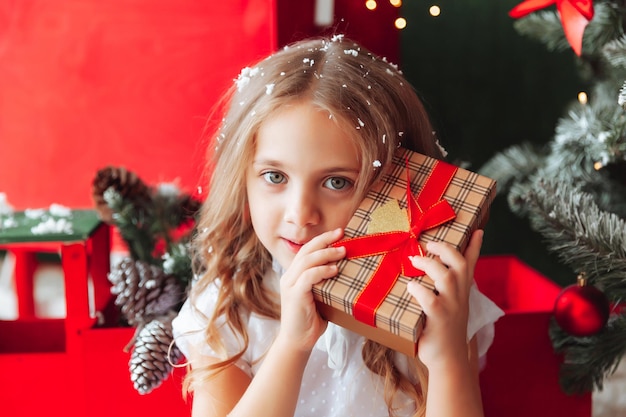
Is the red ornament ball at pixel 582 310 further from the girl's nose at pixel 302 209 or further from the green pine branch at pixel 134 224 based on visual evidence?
the green pine branch at pixel 134 224

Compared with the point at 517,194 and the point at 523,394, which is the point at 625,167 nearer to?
the point at 517,194

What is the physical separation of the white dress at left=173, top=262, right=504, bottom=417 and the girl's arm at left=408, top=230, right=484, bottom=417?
0.16 metres

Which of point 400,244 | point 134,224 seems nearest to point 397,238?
point 400,244

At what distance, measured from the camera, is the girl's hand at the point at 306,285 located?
0.78 metres

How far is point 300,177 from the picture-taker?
0.82 meters

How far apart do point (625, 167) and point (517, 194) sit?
0.19 metres

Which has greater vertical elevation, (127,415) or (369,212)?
(369,212)

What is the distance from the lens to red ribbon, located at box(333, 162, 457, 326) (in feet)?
2.45

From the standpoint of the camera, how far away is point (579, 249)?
0.98m

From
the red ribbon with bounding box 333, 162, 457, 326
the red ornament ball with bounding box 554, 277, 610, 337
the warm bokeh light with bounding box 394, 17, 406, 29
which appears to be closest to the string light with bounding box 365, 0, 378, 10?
the warm bokeh light with bounding box 394, 17, 406, 29

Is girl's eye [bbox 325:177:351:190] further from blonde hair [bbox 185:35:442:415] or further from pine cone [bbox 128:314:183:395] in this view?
pine cone [bbox 128:314:183:395]

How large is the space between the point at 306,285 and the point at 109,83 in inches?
43.3

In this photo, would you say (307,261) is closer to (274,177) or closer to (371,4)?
(274,177)

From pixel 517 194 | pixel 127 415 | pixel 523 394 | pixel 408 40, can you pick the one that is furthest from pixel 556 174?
pixel 127 415
